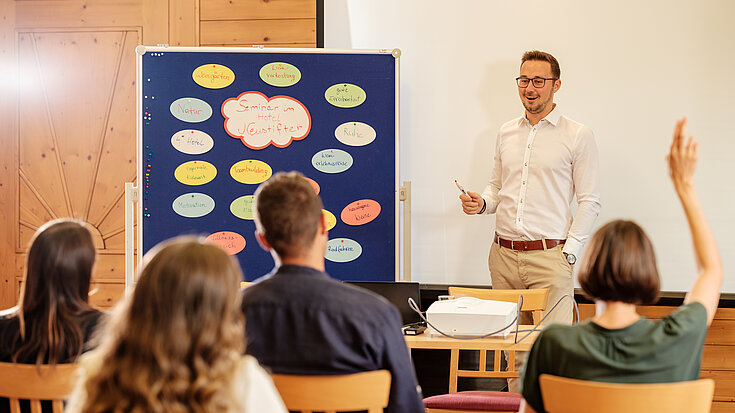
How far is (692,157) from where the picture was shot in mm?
1680

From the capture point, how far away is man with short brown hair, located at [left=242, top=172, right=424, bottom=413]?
1622mm

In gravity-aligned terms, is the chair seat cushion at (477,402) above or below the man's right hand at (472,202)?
below

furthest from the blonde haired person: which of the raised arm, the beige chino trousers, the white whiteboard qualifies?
the white whiteboard

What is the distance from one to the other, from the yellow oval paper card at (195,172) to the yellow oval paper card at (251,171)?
0.12 meters

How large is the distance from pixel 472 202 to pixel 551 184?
0.42 meters

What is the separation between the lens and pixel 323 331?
162cm

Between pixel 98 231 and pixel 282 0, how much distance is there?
→ 1.72 meters

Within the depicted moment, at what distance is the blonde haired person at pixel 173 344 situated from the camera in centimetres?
110

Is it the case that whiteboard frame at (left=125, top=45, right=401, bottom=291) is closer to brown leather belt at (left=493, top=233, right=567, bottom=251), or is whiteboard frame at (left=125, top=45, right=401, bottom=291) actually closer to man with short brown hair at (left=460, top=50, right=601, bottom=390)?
man with short brown hair at (left=460, top=50, right=601, bottom=390)

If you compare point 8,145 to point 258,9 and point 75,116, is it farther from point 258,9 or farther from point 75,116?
point 258,9

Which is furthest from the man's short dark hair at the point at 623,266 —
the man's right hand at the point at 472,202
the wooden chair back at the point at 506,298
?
the man's right hand at the point at 472,202

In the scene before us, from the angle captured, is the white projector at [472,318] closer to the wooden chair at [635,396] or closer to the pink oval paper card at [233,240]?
the wooden chair at [635,396]

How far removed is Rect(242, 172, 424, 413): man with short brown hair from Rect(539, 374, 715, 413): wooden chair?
36cm

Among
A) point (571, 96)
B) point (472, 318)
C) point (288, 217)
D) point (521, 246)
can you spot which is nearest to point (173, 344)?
point (288, 217)
